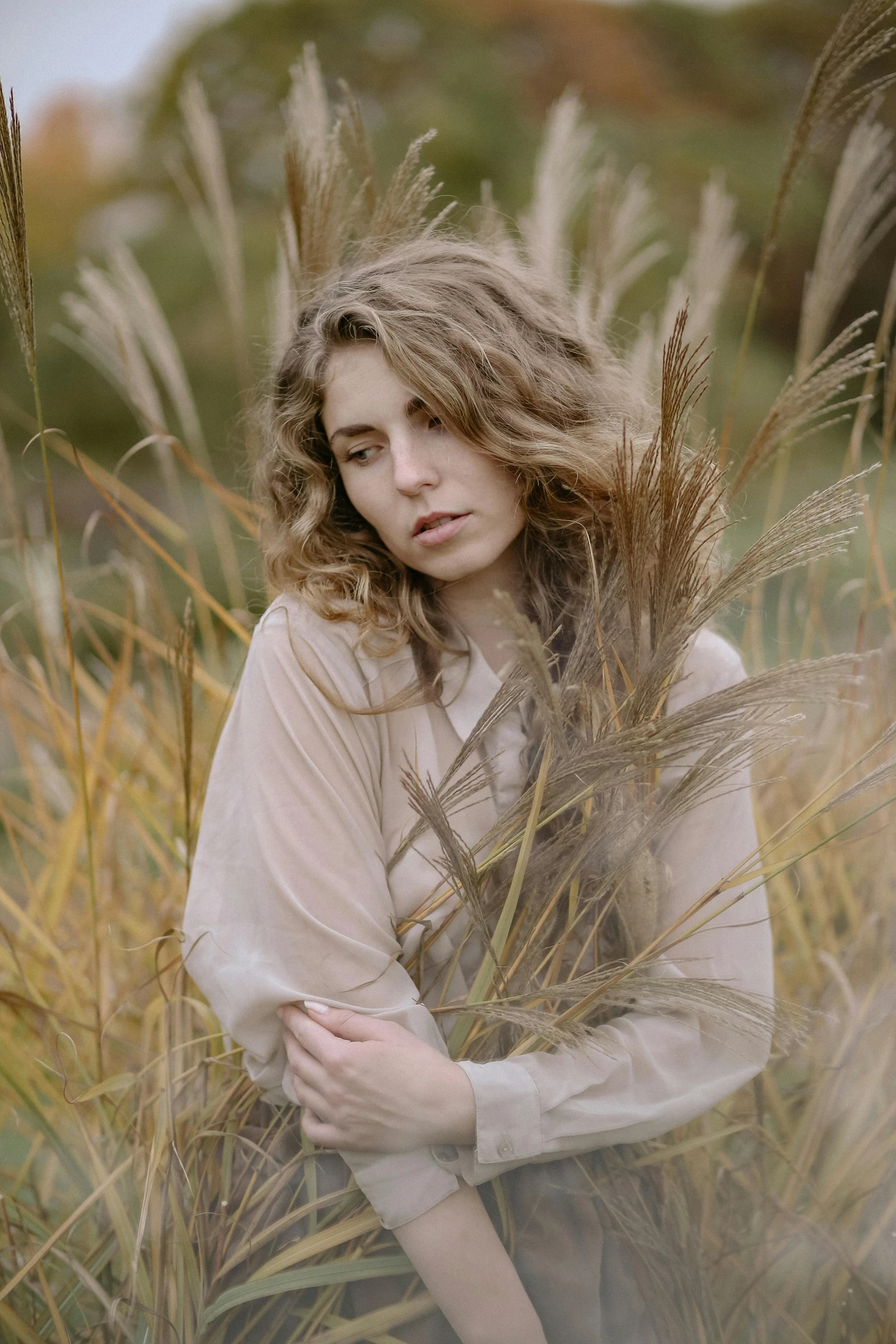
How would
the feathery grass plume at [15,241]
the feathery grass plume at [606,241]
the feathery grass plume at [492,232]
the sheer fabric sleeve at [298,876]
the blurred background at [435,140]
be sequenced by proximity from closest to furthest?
1. the feathery grass plume at [15,241]
2. the sheer fabric sleeve at [298,876]
3. the feathery grass plume at [492,232]
4. the feathery grass plume at [606,241]
5. the blurred background at [435,140]

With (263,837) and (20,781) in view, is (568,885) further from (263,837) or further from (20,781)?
(20,781)

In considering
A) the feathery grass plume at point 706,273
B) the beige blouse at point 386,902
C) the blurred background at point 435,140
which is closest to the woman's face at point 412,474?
the beige blouse at point 386,902

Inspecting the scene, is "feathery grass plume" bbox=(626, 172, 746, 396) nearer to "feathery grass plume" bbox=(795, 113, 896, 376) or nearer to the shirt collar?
"feathery grass plume" bbox=(795, 113, 896, 376)

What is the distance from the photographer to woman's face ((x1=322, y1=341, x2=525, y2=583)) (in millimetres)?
851

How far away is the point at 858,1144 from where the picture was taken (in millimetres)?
1023

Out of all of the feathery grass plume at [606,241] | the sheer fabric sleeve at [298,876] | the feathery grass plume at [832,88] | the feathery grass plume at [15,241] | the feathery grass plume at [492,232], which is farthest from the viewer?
the feathery grass plume at [606,241]

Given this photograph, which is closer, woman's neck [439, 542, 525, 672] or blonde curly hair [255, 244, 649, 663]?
blonde curly hair [255, 244, 649, 663]

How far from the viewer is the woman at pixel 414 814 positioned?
0.80 metres

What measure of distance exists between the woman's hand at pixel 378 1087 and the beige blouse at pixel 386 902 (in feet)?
0.05

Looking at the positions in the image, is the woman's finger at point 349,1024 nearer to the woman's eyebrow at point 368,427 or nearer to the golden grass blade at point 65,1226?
the golden grass blade at point 65,1226

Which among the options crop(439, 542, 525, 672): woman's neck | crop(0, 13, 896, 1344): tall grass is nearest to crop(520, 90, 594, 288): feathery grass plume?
crop(0, 13, 896, 1344): tall grass

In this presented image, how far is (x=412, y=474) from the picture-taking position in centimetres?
83

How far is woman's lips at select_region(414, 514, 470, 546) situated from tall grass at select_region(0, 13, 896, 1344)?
14 cm

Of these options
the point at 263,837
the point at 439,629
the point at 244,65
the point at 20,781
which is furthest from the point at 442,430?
the point at 244,65
